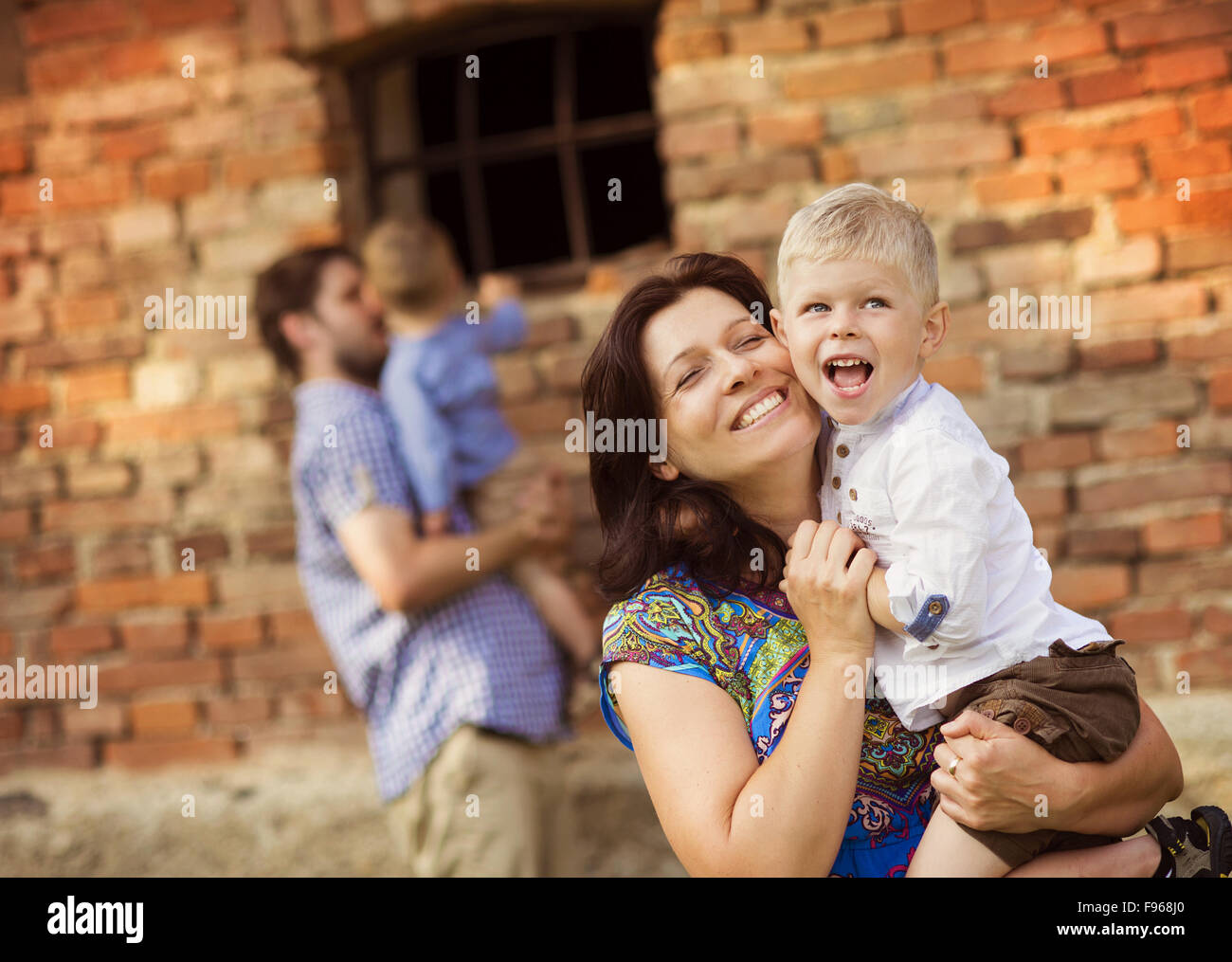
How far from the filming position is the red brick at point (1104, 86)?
3.01m

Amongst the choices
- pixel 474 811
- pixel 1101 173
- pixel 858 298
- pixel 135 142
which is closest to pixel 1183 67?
pixel 1101 173

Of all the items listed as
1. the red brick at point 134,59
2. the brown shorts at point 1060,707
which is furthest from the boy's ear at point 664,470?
the red brick at point 134,59

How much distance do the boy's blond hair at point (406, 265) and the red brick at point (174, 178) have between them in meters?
0.73

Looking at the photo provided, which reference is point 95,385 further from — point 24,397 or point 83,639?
point 83,639

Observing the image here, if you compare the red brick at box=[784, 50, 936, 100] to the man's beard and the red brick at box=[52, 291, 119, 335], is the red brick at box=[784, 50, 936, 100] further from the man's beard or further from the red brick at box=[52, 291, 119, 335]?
the red brick at box=[52, 291, 119, 335]

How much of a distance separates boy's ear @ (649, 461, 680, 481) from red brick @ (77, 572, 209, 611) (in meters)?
2.37

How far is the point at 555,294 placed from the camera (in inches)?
138

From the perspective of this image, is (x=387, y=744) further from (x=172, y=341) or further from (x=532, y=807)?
(x=172, y=341)

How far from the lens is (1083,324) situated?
3.06m

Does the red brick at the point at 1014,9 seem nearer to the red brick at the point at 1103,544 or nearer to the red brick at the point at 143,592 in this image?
the red brick at the point at 1103,544

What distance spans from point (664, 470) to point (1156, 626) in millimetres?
2020

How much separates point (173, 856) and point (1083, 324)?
3.19 m

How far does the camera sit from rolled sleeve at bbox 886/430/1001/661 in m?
1.36

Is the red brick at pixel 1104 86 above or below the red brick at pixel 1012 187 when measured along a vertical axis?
above
